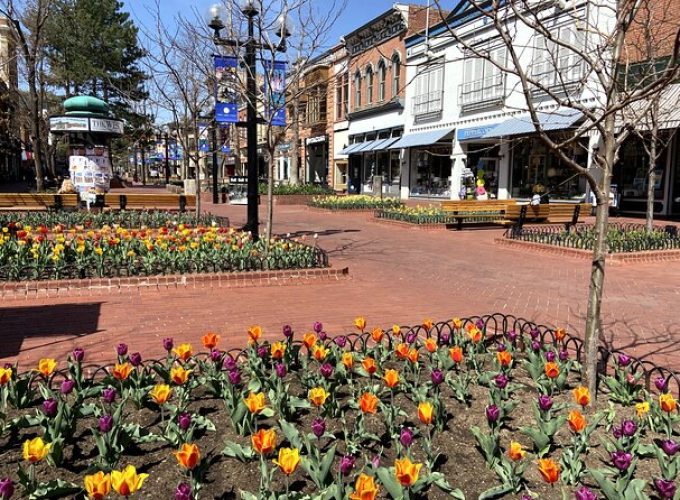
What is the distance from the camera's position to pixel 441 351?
408cm

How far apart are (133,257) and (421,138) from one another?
23.1m

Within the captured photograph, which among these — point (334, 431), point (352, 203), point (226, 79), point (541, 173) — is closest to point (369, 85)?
point (352, 203)

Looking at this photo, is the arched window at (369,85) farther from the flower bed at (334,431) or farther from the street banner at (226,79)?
the flower bed at (334,431)

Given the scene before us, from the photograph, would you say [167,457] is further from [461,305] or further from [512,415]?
[461,305]

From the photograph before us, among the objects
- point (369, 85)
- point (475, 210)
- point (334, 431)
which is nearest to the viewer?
point (334, 431)

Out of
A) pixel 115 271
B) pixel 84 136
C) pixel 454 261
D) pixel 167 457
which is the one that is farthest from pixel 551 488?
pixel 84 136

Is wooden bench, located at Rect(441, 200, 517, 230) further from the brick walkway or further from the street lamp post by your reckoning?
the street lamp post

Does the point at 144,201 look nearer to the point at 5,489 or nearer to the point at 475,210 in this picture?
the point at 475,210

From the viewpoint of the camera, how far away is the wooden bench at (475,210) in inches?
612

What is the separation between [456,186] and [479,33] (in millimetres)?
6915

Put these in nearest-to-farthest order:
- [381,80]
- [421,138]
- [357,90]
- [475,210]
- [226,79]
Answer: [226,79], [475,210], [421,138], [381,80], [357,90]

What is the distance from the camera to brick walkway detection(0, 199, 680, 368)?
5.31 meters

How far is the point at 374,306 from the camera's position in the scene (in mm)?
6605

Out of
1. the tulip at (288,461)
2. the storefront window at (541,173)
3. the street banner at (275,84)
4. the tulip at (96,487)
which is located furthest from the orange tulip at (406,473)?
the storefront window at (541,173)
